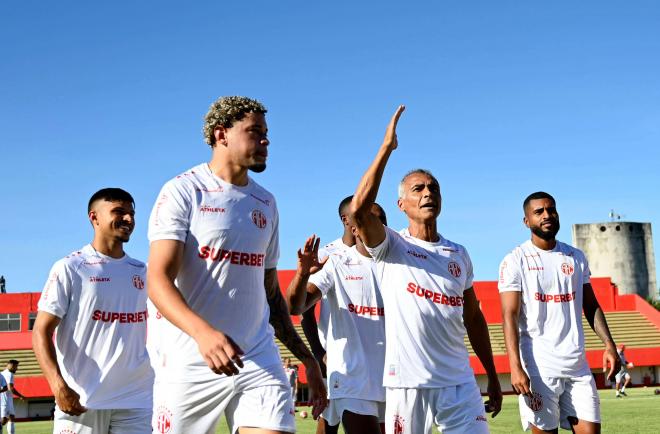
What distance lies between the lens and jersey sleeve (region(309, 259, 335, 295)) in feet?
28.3

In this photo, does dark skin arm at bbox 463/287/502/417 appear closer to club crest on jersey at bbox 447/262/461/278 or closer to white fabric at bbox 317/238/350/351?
club crest on jersey at bbox 447/262/461/278

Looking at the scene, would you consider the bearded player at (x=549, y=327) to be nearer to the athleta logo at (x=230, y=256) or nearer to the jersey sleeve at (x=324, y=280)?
the jersey sleeve at (x=324, y=280)

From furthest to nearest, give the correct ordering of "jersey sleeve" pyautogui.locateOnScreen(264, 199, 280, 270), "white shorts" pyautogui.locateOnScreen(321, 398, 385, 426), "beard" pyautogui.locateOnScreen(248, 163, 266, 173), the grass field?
the grass field < "white shorts" pyautogui.locateOnScreen(321, 398, 385, 426) < "jersey sleeve" pyautogui.locateOnScreen(264, 199, 280, 270) < "beard" pyautogui.locateOnScreen(248, 163, 266, 173)

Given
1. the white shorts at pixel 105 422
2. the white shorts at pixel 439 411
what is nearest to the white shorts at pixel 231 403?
the white shorts at pixel 439 411

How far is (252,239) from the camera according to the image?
5117 mm

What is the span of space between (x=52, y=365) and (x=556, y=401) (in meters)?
4.91

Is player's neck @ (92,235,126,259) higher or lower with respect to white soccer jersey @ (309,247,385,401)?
higher

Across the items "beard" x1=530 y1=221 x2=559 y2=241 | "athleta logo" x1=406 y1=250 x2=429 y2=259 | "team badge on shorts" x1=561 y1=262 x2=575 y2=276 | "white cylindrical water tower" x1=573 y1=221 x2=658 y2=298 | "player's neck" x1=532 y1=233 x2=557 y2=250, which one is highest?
"white cylindrical water tower" x1=573 y1=221 x2=658 y2=298

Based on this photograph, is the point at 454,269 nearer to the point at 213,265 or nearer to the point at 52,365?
the point at 213,265

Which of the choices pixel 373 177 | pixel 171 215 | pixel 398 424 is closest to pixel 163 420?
pixel 171 215

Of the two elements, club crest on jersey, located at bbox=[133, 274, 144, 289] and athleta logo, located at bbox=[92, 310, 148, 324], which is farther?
club crest on jersey, located at bbox=[133, 274, 144, 289]

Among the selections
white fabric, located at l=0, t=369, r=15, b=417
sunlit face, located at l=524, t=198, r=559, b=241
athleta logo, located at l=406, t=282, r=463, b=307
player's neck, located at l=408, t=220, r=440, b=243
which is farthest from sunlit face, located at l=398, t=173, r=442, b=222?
white fabric, located at l=0, t=369, r=15, b=417

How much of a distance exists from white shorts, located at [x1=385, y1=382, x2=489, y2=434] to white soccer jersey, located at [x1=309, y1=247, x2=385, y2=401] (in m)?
1.54

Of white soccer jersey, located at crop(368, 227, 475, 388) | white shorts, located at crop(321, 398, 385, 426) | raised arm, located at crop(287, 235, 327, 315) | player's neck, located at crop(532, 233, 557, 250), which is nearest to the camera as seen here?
raised arm, located at crop(287, 235, 327, 315)
